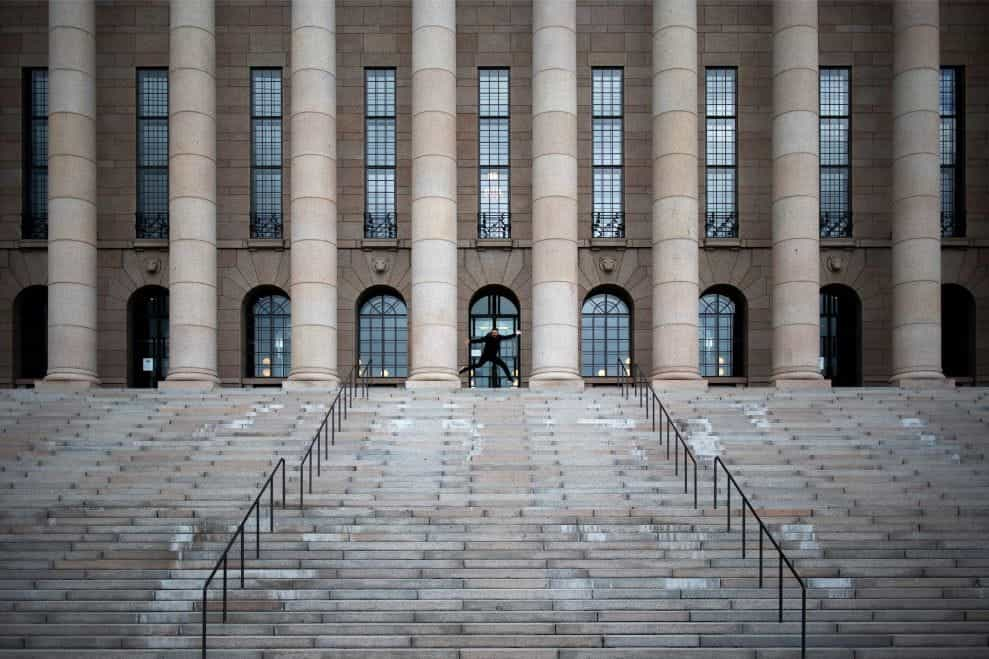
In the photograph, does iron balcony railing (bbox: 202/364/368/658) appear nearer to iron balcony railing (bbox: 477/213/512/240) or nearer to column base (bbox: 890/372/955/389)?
iron balcony railing (bbox: 477/213/512/240)

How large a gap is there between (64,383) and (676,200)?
16652mm

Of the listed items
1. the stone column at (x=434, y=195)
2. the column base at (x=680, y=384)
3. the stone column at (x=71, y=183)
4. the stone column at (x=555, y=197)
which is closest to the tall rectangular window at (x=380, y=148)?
the stone column at (x=434, y=195)

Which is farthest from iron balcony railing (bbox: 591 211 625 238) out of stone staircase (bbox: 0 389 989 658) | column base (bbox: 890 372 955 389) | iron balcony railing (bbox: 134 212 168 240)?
iron balcony railing (bbox: 134 212 168 240)

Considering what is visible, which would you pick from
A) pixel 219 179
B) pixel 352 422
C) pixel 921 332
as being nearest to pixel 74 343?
pixel 219 179

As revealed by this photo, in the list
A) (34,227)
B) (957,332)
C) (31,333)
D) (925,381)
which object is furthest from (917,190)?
(31,333)

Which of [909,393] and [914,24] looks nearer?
[909,393]

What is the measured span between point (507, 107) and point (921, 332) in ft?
45.8

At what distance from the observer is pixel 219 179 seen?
4066cm

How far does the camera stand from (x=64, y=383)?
34781mm

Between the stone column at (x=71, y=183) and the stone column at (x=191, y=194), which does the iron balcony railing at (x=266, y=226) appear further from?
the stone column at (x=71, y=183)

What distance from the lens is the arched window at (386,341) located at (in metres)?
40.5

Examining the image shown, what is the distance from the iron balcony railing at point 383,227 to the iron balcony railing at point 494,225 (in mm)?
2587

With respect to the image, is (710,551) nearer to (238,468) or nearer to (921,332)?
(238,468)

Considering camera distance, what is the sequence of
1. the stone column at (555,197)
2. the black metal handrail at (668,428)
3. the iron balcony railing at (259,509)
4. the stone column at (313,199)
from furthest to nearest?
the stone column at (555,197), the stone column at (313,199), the black metal handrail at (668,428), the iron balcony railing at (259,509)
